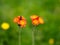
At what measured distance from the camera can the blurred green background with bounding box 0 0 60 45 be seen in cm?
315

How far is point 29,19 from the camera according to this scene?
11.4ft

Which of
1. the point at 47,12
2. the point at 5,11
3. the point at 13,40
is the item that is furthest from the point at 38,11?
the point at 13,40

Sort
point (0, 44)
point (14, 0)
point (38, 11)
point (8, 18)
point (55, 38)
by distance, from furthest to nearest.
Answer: point (14, 0)
point (38, 11)
point (8, 18)
point (55, 38)
point (0, 44)

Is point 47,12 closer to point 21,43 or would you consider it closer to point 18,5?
point 18,5

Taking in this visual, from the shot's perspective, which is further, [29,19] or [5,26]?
[29,19]

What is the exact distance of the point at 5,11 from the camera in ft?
12.1

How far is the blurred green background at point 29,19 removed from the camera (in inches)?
124

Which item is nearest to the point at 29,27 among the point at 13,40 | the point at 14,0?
the point at 13,40

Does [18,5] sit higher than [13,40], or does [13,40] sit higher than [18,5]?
[18,5]

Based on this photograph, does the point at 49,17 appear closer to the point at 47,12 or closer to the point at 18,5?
the point at 47,12

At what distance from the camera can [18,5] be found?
3875 mm

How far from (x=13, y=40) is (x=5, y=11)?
0.68 metres

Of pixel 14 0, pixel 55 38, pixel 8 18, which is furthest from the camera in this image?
pixel 14 0

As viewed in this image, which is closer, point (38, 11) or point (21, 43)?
point (21, 43)
